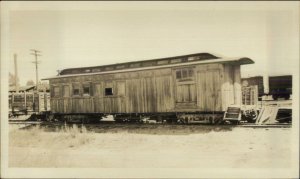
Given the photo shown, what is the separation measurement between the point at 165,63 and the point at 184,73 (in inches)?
14.8

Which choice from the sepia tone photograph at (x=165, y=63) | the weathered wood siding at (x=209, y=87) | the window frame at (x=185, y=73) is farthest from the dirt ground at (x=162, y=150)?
the window frame at (x=185, y=73)

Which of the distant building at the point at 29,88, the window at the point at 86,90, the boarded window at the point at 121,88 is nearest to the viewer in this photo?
the distant building at the point at 29,88

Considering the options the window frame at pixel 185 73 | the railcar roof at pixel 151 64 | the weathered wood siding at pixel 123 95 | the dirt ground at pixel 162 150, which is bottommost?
the dirt ground at pixel 162 150

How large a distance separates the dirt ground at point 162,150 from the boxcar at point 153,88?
407 mm

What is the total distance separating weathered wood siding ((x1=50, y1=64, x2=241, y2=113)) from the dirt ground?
42cm

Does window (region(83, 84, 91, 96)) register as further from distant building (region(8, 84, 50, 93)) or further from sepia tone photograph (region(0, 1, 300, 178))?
sepia tone photograph (region(0, 1, 300, 178))

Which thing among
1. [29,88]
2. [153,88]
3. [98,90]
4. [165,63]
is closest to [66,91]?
[98,90]

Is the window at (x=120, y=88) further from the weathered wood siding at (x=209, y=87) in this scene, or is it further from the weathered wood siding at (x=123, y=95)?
the weathered wood siding at (x=209, y=87)

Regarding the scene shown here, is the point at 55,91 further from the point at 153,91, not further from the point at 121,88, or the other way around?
the point at 153,91

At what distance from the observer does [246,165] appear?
3881 mm

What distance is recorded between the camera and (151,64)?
13.9 feet

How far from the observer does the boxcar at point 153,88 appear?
414 cm

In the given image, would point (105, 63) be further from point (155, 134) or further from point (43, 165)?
point (43, 165)

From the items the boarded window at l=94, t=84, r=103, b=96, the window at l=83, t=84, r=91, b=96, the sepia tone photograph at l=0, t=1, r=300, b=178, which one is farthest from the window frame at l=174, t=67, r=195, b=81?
the window at l=83, t=84, r=91, b=96
